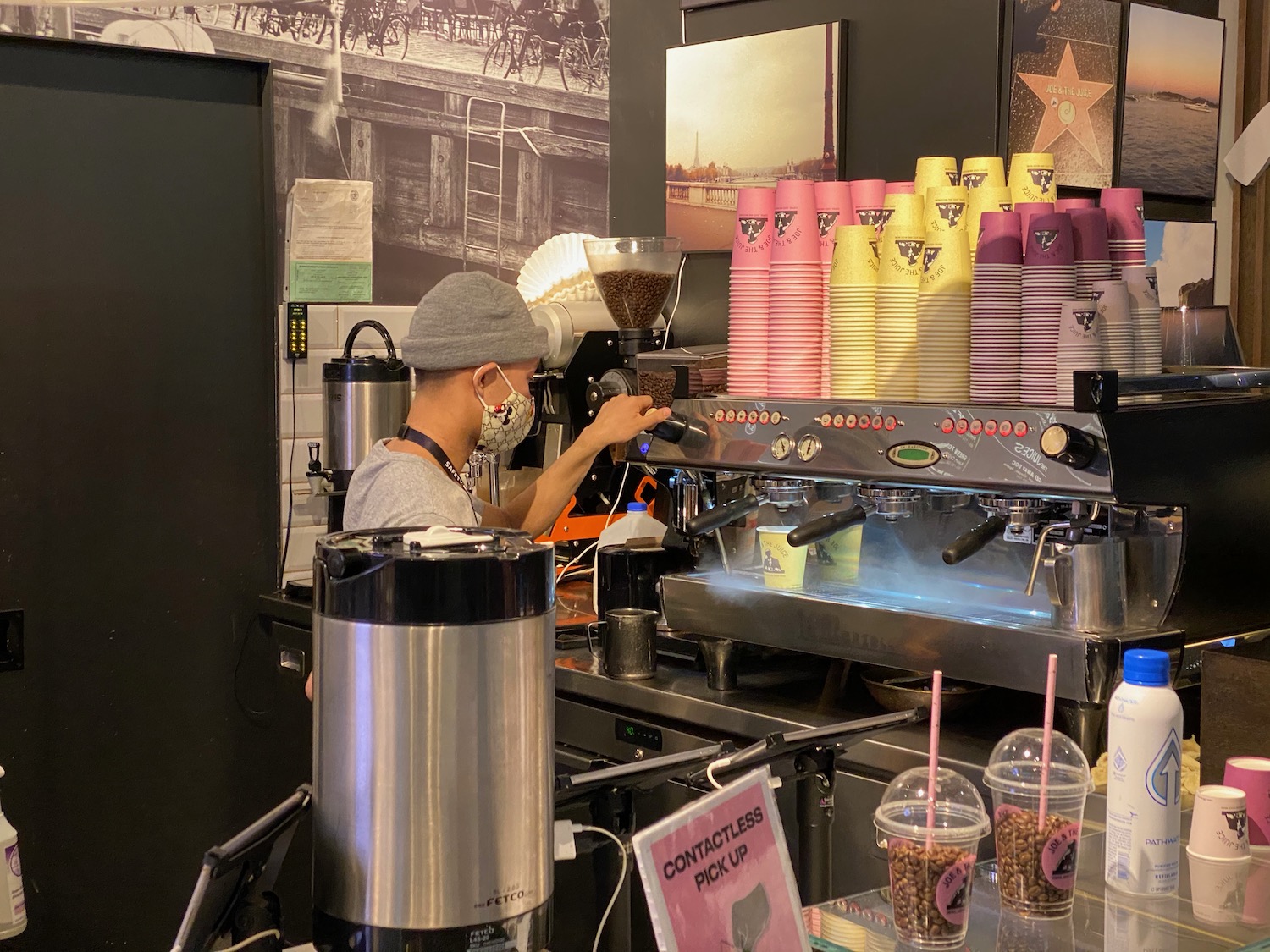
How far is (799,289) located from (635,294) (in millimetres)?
581

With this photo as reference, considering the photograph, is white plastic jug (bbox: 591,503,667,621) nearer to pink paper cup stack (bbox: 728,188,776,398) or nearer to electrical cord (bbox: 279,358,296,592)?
pink paper cup stack (bbox: 728,188,776,398)

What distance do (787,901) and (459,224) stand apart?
9.94ft

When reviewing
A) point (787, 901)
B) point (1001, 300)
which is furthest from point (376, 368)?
point (787, 901)

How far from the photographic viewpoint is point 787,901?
1.23 meters

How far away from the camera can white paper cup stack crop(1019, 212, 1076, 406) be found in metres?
2.17

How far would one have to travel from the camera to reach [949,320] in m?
2.30

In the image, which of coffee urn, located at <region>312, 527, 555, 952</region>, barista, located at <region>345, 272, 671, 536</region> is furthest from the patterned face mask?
coffee urn, located at <region>312, 527, 555, 952</region>

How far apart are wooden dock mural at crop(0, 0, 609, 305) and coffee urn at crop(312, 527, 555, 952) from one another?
2717 millimetres

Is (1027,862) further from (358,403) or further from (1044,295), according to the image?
(358,403)

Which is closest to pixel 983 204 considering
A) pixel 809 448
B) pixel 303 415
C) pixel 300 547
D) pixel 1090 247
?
pixel 1090 247

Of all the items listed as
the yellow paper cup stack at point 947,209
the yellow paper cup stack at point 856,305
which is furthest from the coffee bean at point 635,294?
the yellow paper cup stack at point 947,209

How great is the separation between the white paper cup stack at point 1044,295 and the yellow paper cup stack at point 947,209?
0.14m

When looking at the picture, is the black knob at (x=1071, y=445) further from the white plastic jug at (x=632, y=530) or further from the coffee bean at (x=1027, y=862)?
the white plastic jug at (x=632, y=530)

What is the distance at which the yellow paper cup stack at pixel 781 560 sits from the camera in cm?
251
